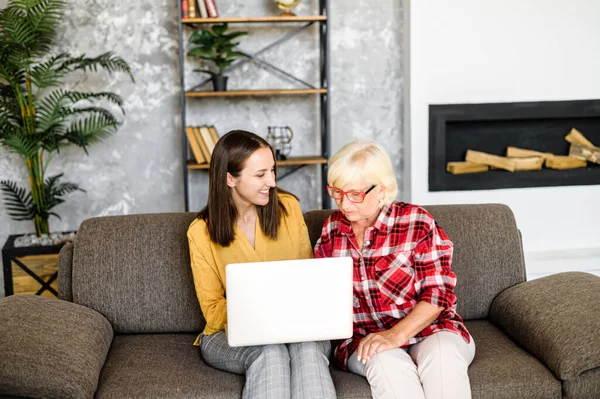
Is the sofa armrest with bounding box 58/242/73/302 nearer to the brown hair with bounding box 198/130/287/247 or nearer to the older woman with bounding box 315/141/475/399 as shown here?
the brown hair with bounding box 198/130/287/247

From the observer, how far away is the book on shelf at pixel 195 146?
4.12 m

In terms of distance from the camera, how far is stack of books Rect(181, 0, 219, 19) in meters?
4.04

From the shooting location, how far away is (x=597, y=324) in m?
2.13

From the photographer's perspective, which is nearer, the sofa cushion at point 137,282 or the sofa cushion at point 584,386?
the sofa cushion at point 584,386

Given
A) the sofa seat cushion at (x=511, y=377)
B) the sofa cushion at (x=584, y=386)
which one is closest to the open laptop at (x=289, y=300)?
the sofa seat cushion at (x=511, y=377)

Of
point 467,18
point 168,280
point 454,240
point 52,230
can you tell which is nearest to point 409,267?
point 454,240

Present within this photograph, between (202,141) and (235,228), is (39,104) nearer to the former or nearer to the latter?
(202,141)

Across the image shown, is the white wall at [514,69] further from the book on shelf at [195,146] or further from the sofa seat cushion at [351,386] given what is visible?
the sofa seat cushion at [351,386]

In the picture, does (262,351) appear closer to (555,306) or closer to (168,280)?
(168,280)

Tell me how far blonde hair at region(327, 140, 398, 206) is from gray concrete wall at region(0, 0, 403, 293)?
234 centimetres

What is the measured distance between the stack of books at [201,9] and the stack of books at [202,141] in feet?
2.07

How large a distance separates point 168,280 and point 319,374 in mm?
718

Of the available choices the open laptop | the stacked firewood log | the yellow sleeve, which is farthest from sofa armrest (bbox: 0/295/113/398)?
the stacked firewood log

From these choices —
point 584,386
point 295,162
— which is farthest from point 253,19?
point 584,386
